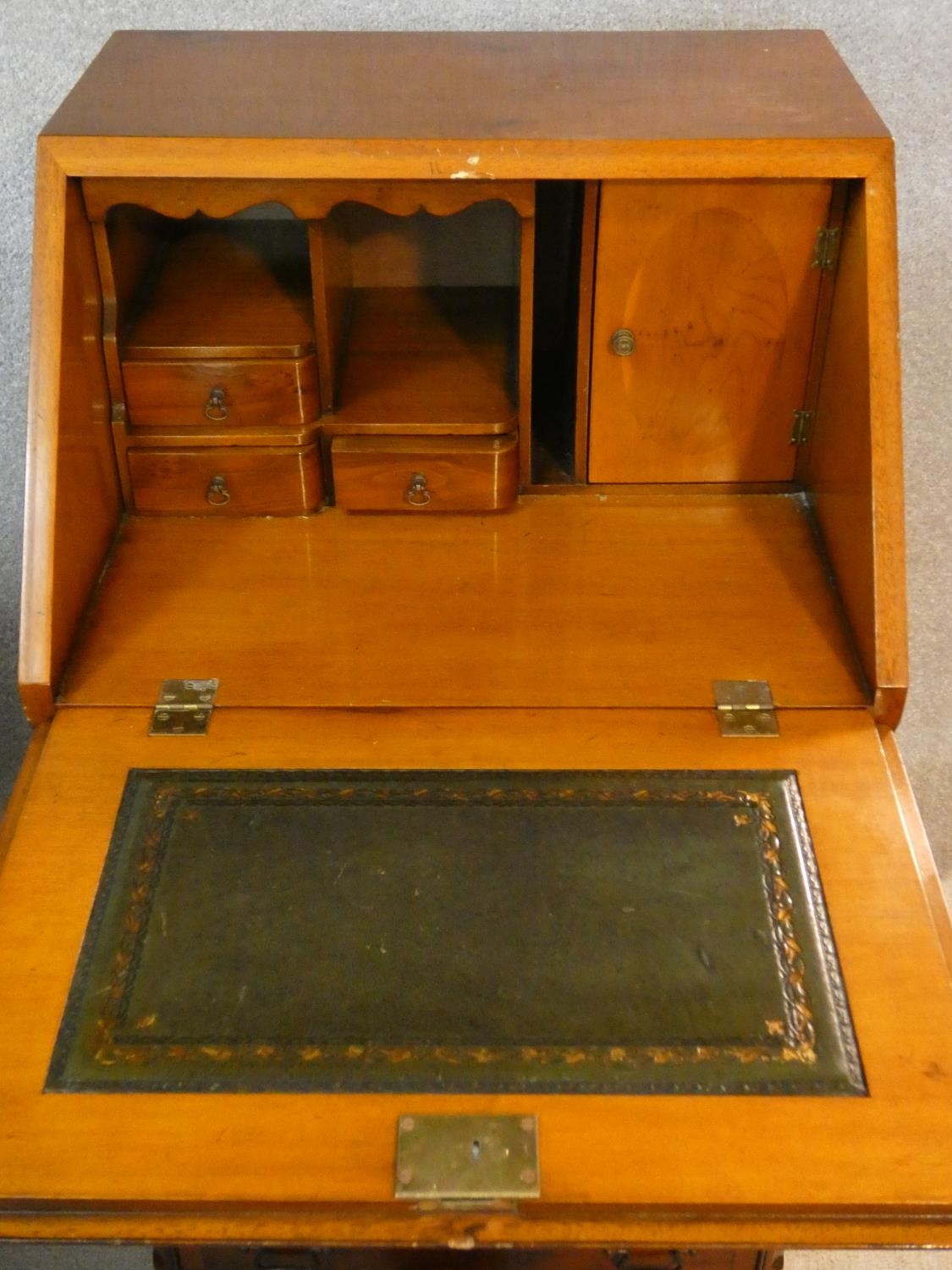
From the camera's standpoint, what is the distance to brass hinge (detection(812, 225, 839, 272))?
1.20 m

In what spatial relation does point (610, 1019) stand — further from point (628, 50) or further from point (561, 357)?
point (628, 50)

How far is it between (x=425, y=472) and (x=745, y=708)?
16.5 inches

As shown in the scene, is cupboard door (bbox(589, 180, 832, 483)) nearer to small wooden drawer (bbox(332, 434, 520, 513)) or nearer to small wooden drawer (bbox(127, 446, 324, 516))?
small wooden drawer (bbox(332, 434, 520, 513))

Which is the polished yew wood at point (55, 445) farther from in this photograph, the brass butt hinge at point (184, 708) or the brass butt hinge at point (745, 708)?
the brass butt hinge at point (745, 708)

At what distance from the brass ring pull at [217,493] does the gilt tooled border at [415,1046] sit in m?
0.36

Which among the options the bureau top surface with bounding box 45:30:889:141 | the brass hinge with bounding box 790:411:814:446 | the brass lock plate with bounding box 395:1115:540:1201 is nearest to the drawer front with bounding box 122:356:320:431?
the bureau top surface with bounding box 45:30:889:141

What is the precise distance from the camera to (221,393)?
1.28m

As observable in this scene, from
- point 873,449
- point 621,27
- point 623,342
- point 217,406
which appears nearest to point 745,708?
point 873,449

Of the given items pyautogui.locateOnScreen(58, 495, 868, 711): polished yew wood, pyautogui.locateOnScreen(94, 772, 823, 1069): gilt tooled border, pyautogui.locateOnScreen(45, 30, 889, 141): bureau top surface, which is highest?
pyautogui.locateOnScreen(45, 30, 889, 141): bureau top surface

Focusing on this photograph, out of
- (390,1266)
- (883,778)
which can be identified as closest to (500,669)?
(883,778)

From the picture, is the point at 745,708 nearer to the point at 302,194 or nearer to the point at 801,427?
the point at 801,427

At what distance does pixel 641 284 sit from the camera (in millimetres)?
1226

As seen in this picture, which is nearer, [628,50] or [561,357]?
[628,50]

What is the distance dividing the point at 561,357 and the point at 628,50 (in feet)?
1.15
